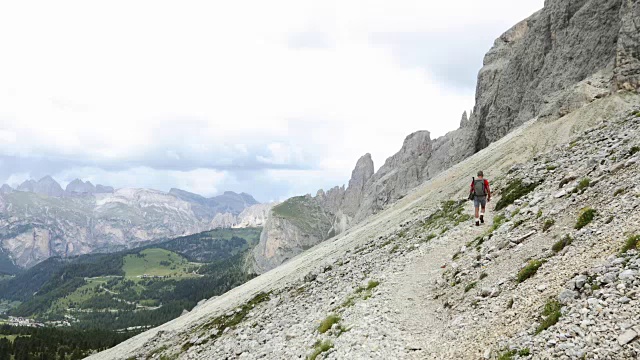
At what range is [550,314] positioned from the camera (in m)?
12.7

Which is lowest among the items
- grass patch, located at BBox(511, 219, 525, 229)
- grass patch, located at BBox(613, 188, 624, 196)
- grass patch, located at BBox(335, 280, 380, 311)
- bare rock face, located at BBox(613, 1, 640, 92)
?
grass patch, located at BBox(335, 280, 380, 311)

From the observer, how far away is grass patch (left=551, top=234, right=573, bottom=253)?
16656mm

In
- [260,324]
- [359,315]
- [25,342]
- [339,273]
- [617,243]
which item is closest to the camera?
[617,243]

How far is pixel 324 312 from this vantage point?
25.7 meters

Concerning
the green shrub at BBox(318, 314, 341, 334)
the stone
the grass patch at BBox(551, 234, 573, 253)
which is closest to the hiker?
the grass patch at BBox(551, 234, 573, 253)

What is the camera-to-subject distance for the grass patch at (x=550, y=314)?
40.1 ft

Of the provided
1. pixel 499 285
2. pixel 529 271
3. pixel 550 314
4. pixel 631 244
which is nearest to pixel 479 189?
pixel 499 285

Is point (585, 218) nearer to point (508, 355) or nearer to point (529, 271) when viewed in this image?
point (529, 271)

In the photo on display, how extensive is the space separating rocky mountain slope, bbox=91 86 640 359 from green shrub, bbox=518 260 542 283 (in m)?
0.04

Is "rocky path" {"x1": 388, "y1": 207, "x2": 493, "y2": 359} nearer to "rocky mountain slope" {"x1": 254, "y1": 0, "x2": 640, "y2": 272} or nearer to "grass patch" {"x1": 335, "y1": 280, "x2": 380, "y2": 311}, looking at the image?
"grass patch" {"x1": 335, "y1": 280, "x2": 380, "y2": 311}

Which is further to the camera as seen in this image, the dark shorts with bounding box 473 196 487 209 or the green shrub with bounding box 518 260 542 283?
the dark shorts with bounding box 473 196 487 209

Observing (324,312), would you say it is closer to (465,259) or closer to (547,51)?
(465,259)

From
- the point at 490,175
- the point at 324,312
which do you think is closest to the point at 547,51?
the point at 490,175

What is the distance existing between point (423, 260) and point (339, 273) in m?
9.65
